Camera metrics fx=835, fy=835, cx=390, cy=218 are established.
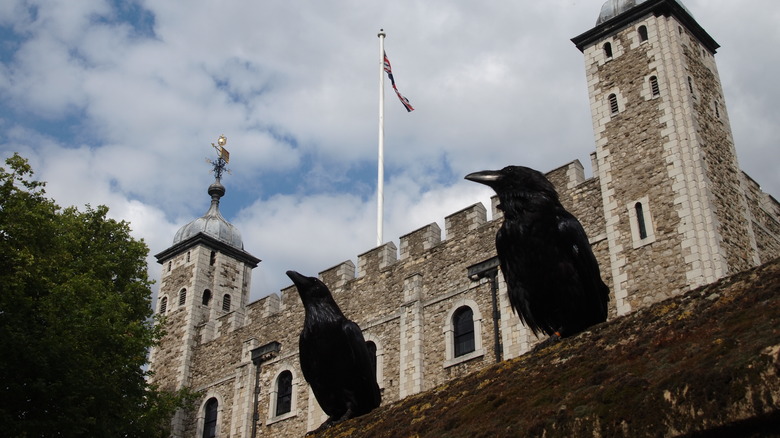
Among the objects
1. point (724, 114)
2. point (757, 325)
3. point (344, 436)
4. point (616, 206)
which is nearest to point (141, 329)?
point (616, 206)

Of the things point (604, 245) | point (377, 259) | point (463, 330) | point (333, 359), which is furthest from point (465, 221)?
point (333, 359)

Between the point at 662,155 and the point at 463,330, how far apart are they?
21.8 ft

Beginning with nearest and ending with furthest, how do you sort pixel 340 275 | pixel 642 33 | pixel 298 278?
1. pixel 298 278
2. pixel 642 33
3. pixel 340 275

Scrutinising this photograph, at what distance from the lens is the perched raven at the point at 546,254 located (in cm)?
829

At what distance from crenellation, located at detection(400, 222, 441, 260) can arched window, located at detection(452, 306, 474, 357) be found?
2589 mm

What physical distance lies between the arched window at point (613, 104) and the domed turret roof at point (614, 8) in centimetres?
236

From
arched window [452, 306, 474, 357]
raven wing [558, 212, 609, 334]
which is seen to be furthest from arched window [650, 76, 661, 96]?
raven wing [558, 212, 609, 334]

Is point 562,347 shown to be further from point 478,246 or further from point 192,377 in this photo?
point 192,377

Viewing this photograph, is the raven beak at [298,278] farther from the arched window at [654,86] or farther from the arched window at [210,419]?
the arched window at [210,419]

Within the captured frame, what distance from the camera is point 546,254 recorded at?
834 centimetres

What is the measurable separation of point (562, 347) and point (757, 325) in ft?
6.99

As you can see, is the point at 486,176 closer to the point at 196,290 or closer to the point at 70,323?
the point at 70,323

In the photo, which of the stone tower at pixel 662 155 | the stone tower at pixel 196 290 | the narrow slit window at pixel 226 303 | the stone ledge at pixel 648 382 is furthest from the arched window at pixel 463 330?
the stone ledge at pixel 648 382

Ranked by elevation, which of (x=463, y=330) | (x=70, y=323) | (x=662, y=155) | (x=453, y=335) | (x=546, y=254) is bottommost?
(x=546, y=254)
